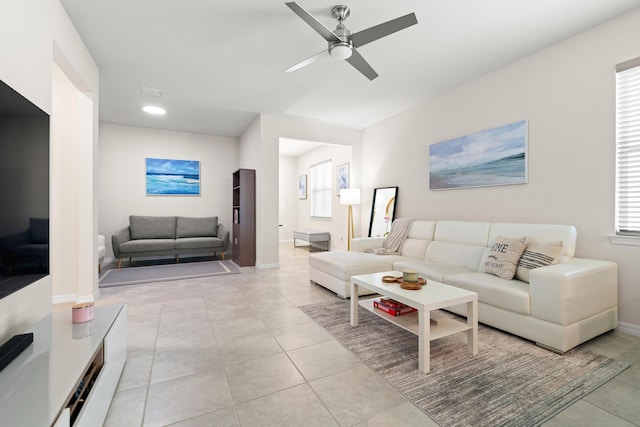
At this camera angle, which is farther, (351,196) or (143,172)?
(143,172)

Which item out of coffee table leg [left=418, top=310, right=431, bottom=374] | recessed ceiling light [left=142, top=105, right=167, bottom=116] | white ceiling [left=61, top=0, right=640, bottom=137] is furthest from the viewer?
recessed ceiling light [left=142, top=105, right=167, bottom=116]

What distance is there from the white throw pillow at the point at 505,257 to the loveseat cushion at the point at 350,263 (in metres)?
1.09

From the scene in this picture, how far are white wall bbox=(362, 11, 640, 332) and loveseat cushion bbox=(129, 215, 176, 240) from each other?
16.9 feet

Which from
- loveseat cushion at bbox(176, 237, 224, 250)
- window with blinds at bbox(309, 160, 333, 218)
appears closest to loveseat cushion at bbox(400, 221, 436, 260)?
window with blinds at bbox(309, 160, 333, 218)

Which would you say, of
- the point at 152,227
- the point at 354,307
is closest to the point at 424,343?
the point at 354,307

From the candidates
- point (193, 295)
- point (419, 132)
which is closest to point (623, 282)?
point (419, 132)

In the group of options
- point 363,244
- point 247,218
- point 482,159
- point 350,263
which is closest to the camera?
point 350,263

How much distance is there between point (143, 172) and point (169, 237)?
1.44 metres

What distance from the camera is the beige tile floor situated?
142cm

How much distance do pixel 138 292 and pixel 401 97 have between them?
14.5 feet

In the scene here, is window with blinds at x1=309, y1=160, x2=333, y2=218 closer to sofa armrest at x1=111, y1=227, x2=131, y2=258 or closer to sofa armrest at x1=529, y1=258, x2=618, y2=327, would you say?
sofa armrest at x1=111, y1=227, x2=131, y2=258

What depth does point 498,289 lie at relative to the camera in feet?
7.62

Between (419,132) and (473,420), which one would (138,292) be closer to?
(473,420)

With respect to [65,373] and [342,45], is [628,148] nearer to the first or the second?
[342,45]
